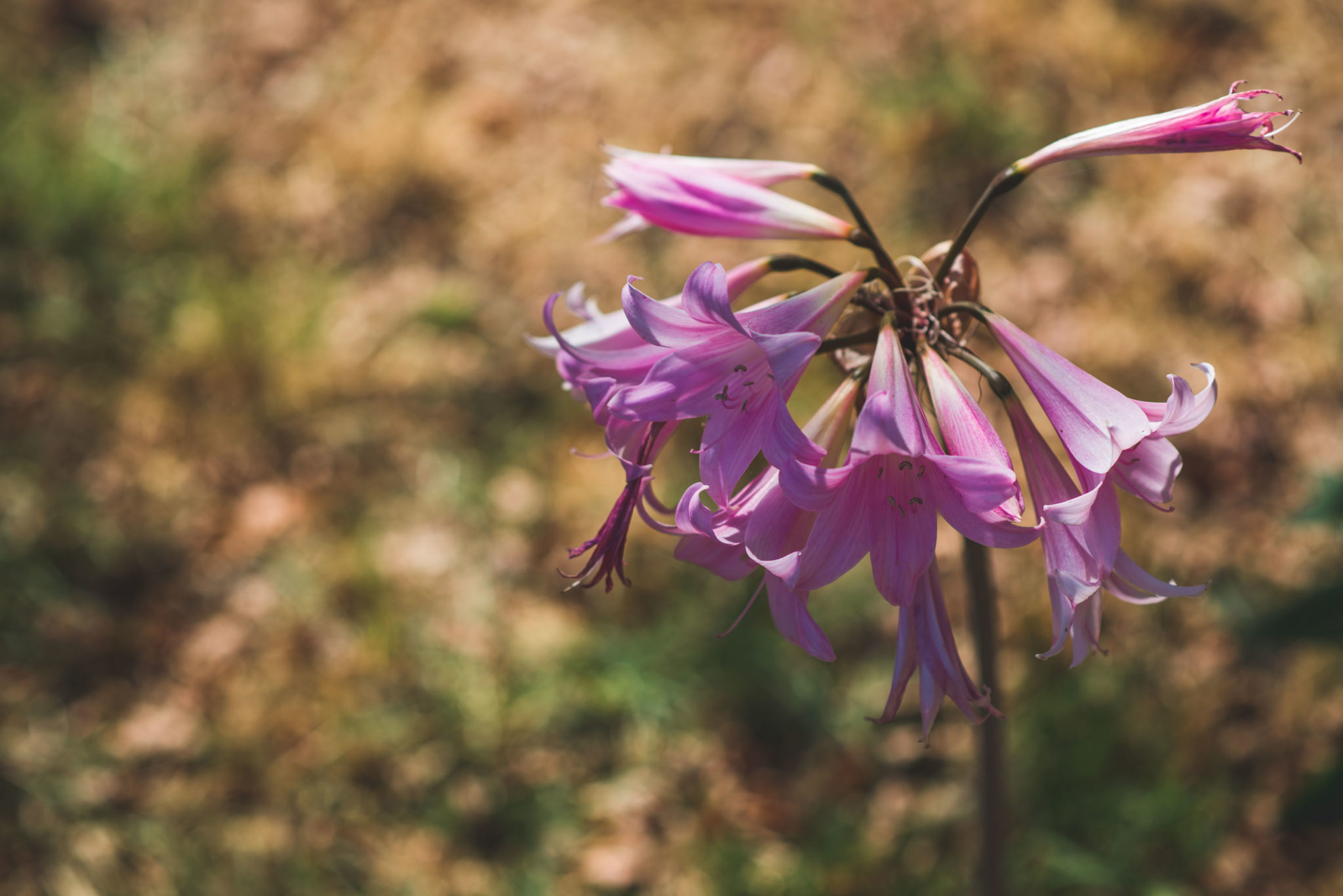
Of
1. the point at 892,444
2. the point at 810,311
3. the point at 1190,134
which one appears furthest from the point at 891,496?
the point at 1190,134

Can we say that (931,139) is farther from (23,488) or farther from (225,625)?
(23,488)

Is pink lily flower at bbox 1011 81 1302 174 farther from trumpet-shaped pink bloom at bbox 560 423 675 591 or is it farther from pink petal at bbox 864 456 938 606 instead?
trumpet-shaped pink bloom at bbox 560 423 675 591

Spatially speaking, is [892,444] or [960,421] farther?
[960,421]

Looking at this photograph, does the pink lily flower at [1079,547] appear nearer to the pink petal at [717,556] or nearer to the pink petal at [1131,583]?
the pink petal at [1131,583]

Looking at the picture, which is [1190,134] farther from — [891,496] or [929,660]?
[929,660]

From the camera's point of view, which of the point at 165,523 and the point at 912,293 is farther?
the point at 165,523

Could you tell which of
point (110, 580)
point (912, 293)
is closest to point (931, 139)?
point (912, 293)
